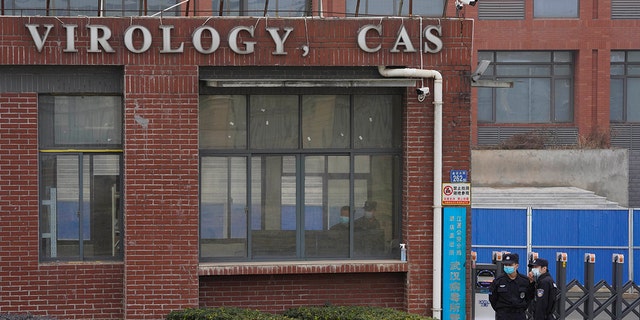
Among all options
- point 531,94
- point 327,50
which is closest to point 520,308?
point 327,50

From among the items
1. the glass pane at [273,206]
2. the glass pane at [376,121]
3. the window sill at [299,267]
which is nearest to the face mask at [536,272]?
the window sill at [299,267]

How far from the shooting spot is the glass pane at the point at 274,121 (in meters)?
14.7

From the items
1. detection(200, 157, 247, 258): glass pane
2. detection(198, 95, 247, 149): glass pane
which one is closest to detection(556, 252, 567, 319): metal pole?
detection(200, 157, 247, 258): glass pane

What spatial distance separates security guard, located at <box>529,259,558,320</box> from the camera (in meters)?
13.8

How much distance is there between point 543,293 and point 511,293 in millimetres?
433

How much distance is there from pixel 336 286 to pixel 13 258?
4.63 meters

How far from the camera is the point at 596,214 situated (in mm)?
23578

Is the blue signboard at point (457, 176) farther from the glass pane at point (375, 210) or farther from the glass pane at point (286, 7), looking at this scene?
the glass pane at point (286, 7)

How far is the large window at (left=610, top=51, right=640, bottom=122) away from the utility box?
23168 mm

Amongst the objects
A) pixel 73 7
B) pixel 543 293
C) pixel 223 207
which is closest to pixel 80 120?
pixel 223 207

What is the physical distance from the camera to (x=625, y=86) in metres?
37.7

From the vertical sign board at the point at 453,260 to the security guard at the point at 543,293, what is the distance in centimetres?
107

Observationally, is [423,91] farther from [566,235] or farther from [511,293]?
[566,235]

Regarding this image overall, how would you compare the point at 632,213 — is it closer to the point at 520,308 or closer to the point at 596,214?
Result: the point at 596,214
